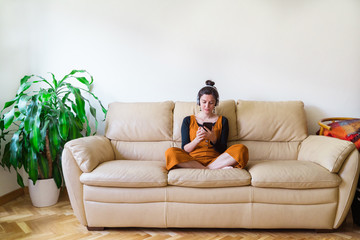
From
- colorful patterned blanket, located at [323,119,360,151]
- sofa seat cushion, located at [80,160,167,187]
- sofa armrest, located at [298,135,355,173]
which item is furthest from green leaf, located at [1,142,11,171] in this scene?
colorful patterned blanket, located at [323,119,360,151]

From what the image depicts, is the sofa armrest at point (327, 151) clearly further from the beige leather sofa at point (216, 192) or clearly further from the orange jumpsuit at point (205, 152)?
the orange jumpsuit at point (205, 152)

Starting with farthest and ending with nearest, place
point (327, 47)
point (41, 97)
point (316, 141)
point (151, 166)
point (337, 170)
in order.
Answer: point (327, 47)
point (41, 97)
point (316, 141)
point (151, 166)
point (337, 170)

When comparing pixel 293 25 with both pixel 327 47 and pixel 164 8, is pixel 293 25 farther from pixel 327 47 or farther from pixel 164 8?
pixel 164 8

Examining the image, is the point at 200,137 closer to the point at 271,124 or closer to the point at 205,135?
the point at 205,135

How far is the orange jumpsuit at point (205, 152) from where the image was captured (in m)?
2.16

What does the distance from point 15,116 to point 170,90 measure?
144 centimetres

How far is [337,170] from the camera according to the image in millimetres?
2025

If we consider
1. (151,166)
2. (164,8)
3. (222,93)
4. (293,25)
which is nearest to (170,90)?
(222,93)

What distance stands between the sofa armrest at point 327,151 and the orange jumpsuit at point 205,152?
1.79 feet

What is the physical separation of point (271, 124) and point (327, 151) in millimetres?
589

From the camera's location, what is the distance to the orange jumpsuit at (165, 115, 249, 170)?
7.10 ft

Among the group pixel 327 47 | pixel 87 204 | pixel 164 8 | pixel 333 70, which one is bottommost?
pixel 87 204

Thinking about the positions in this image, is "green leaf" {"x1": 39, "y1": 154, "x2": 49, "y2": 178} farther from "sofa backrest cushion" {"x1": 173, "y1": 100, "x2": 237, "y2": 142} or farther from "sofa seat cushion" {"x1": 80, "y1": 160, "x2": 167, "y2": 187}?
"sofa backrest cushion" {"x1": 173, "y1": 100, "x2": 237, "y2": 142}

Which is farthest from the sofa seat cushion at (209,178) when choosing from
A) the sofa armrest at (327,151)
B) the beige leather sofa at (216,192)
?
the sofa armrest at (327,151)
